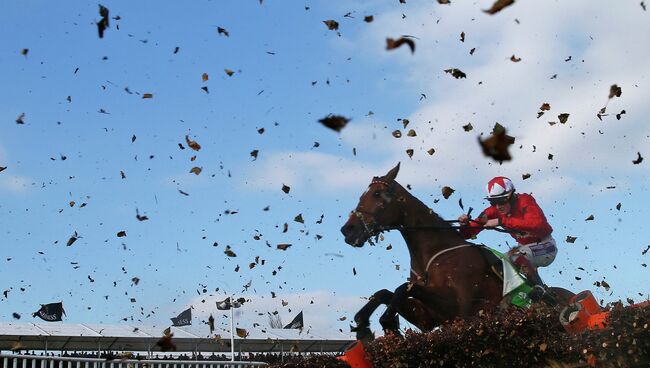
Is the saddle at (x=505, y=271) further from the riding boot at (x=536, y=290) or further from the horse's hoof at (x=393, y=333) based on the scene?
the horse's hoof at (x=393, y=333)

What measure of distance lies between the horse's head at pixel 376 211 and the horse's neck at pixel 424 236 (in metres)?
0.16

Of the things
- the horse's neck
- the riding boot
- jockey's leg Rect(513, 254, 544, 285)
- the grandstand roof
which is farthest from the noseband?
the grandstand roof

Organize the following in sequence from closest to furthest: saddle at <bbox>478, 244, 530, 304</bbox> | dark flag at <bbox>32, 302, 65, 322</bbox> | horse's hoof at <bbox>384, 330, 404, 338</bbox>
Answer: horse's hoof at <bbox>384, 330, 404, 338</bbox>, saddle at <bbox>478, 244, 530, 304</bbox>, dark flag at <bbox>32, 302, 65, 322</bbox>

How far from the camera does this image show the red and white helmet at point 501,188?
33.2 feet

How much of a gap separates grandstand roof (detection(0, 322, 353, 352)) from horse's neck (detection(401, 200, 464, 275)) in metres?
12.3

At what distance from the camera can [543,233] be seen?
10.0 metres

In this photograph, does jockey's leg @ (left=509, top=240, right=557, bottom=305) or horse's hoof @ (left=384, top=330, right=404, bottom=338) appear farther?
jockey's leg @ (left=509, top=240, right=557, bottom=305)

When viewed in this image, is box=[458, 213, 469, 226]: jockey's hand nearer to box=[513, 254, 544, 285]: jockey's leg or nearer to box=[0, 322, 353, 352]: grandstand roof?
box=[513, 254, 544, 285]: jockey's leg

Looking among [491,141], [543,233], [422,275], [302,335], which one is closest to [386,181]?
[422,275]

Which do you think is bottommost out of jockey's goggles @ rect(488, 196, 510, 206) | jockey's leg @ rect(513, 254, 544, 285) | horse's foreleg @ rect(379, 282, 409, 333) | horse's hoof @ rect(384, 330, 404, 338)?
horse's hoof @ rect(384, 330, 404, 338)

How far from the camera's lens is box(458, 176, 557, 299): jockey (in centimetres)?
987

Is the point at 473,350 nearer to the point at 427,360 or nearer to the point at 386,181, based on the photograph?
the point at 427,360

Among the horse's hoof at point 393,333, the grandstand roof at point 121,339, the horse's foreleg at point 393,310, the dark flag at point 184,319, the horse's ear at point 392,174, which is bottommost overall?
the horse's hoof at point 393,333

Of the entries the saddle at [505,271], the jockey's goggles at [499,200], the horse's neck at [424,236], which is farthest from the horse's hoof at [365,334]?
the jockey's goggles at [499,200]
